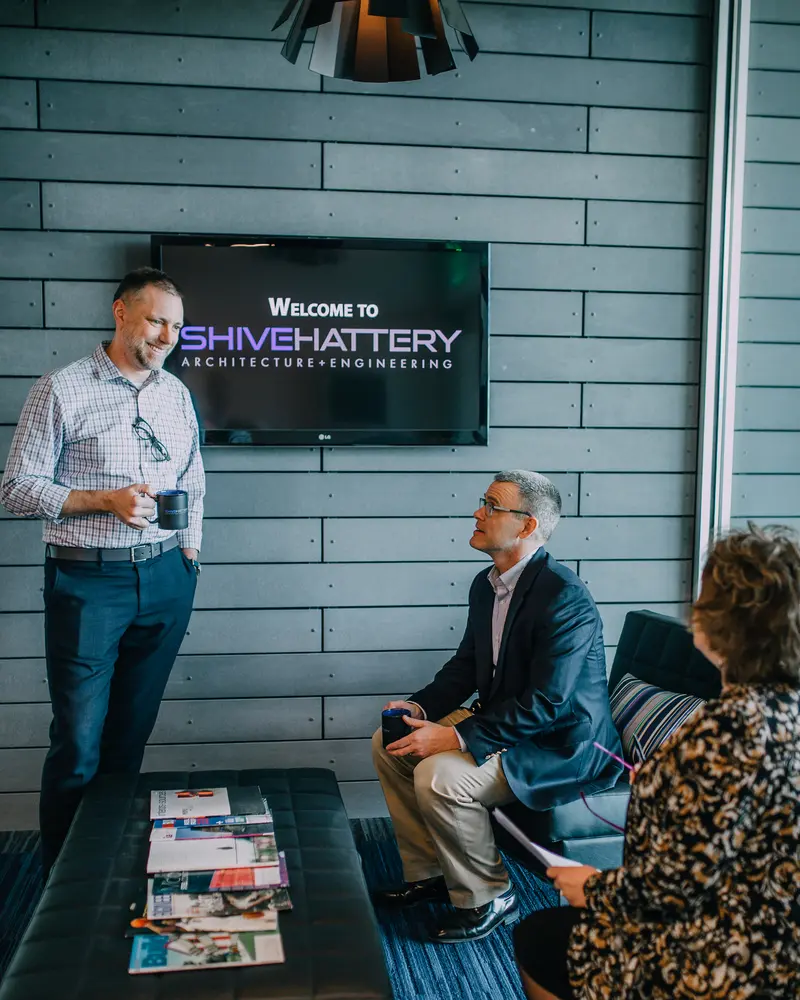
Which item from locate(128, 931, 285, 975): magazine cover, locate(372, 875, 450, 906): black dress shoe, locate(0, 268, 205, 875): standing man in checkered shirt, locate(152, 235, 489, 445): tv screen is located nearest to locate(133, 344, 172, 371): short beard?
locate(0, 268, 205, 875): standing man in checkered shirt

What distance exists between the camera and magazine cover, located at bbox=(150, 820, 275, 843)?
2018 mm

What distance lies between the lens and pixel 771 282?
2873 mm

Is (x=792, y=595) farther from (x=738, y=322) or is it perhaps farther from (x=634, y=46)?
(x=634, y=46)

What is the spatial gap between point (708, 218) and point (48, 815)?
9.46ft

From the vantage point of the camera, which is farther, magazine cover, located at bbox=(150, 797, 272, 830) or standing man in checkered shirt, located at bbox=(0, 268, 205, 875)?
standing man in checkered shirt, located at bbox=(0, 268, 205, 875)

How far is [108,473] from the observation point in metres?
2.57

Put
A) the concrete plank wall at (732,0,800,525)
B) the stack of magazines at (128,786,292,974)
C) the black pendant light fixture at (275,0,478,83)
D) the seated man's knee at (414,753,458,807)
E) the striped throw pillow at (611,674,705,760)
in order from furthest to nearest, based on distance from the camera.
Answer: the concrete plank wall at (732,0,800,525)
the striped throw pillow at (611,674,705,760)
the seated man's knee at (414,753,458,807)
the black pendant light fixture at (275,0,478,83)
the stack of magazines at (128,786,292,974)

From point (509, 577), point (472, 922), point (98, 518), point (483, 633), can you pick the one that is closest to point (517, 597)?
point (509, 577)

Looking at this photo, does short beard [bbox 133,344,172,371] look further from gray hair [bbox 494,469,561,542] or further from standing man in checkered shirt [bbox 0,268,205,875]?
gray hair [bbox 494,469,561,542]

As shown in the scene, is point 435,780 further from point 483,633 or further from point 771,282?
point 771,282

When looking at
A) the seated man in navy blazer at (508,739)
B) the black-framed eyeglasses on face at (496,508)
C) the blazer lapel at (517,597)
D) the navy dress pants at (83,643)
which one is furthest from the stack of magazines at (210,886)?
the black-framed eyeglasses on face at (496,508)

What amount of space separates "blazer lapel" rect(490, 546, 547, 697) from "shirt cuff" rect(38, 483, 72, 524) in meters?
1.27

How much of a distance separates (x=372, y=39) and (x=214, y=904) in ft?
5.99

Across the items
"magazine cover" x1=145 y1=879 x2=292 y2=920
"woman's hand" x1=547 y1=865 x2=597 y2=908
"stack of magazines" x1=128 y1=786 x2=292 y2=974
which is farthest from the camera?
"magazine cover" x1=145 y1=879 x2=292 y2=920
